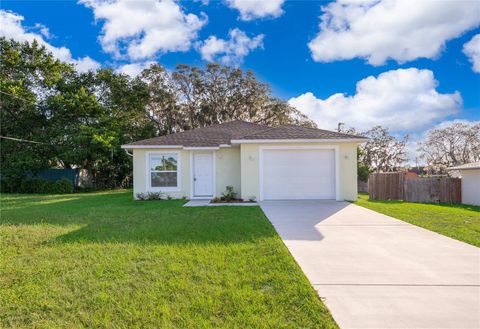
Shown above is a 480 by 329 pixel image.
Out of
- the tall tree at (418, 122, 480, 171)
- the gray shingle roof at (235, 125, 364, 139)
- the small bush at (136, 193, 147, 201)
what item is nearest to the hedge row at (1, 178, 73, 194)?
the small bush at (136, 193, 147, 201)

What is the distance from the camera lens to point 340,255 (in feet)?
14.9

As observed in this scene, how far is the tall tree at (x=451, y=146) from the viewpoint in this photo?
2294cm

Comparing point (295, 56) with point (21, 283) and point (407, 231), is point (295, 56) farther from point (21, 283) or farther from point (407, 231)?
point (21, 283)

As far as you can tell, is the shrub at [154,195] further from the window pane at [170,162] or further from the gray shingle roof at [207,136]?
the gray shingle roof at [207,136]

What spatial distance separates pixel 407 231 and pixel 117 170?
2097 centimetres

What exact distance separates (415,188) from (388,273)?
1158 centimetres

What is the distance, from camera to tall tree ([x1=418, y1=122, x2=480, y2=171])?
22.9 meters

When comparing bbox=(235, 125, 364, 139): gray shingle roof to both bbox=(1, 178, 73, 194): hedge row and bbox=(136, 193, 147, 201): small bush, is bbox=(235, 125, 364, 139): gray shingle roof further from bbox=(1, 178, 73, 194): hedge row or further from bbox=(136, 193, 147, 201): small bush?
bbox=(1, 178, 73, 194): hedge row

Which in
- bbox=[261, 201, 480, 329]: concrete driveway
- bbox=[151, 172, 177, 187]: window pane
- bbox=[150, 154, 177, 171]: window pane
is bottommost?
bbox=[261, 201, 480, 329]: concrete driveway

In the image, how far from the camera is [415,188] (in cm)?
1328

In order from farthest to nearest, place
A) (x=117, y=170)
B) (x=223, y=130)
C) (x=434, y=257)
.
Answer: (x=117, y=170)
(x=223, y=130)
(x=434, y=257)

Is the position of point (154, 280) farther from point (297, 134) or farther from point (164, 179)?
point (164, 179)

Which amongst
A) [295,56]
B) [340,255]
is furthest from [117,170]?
[340,255]

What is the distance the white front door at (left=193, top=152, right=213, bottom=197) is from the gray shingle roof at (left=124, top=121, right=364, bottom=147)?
27.9 inches
